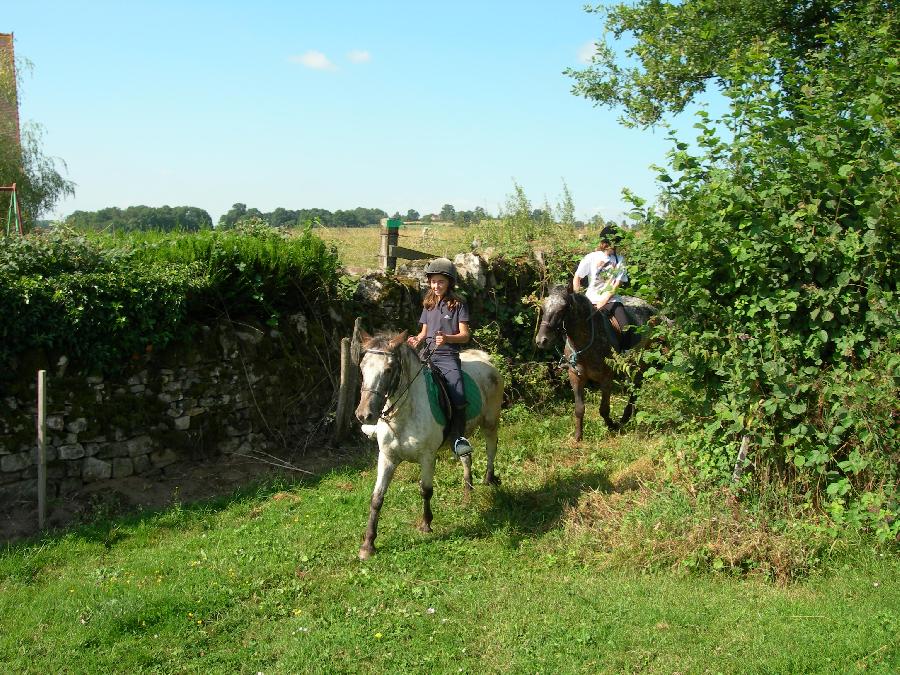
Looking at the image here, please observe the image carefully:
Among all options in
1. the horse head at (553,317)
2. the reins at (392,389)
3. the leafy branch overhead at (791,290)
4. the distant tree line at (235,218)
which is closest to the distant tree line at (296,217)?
the distant tree line at (235,218)

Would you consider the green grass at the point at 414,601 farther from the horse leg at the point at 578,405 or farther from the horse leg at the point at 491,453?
the horse leg at the point at 578,405

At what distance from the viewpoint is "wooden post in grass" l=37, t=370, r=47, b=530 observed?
7605 mm

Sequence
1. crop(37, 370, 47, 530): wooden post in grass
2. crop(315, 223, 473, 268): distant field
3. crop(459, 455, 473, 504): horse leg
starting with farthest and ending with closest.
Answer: crop(315, 223, 473, 268): distant field
crop(459, 455, 473, 504): horse leg
crop(37, 370, 47, 530): wooden post in grass

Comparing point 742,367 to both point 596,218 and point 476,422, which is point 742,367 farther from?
point 596,218

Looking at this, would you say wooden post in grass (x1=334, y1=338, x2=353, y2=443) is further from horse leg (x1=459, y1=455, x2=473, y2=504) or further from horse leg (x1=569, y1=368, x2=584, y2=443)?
horse leg (x1=569, y1=368, x2=584, y2=443)

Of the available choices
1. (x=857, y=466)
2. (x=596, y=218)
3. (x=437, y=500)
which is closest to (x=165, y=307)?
(x=437, y=500)

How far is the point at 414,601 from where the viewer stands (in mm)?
5941

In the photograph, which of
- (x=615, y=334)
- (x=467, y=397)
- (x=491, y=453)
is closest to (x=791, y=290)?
(x=467, y=397)

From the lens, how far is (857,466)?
5887mm

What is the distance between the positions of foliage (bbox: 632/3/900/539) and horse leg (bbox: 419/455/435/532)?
8.48 ft

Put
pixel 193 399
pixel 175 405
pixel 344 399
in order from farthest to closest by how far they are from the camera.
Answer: pixel 344 399
pixel 193 399
pixel 175 405

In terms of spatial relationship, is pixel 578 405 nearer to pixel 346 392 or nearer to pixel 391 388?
pixel 346 392

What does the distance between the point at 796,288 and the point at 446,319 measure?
352 cm

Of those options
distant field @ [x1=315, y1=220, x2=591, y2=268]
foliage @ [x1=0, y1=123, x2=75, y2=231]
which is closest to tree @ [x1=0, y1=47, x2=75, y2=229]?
foliage @ [x1=0, y1=123, x2=75, y2=231]
